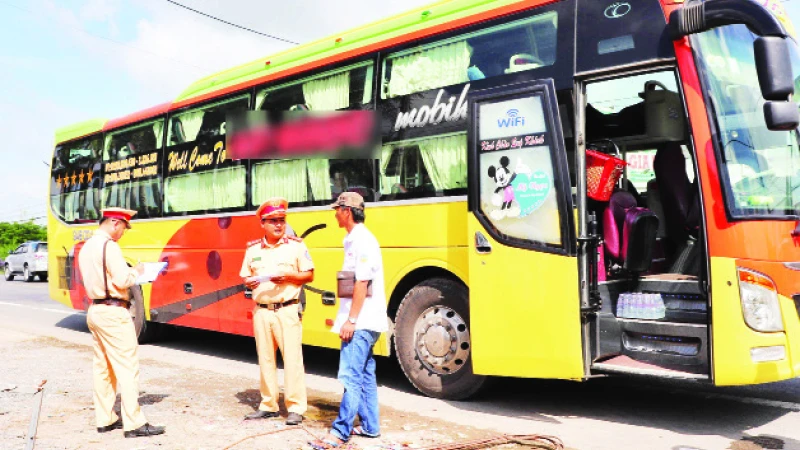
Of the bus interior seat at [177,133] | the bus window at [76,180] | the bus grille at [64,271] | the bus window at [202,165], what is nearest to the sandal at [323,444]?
the bus window at [202,165]

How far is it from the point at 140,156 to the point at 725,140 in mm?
8781

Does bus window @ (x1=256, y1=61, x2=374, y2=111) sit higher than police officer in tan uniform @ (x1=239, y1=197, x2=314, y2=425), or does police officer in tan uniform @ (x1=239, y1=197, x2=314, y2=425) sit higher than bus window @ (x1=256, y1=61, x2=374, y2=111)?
bus window @ (x1=256, y1=61, x2=374, y2=111)

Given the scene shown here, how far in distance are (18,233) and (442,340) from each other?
58.4m

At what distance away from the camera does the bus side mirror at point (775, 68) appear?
5.06m

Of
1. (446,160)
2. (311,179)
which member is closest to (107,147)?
(311,179)

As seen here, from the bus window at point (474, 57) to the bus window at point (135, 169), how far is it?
496 centimetres

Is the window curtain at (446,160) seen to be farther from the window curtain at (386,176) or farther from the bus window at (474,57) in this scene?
the bus window at (474,57)

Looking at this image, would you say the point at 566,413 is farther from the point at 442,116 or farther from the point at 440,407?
the point at 442,116

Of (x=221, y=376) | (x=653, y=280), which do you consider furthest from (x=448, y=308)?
(x=221, y=376)

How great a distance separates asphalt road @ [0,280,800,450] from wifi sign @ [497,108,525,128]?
2.38 m

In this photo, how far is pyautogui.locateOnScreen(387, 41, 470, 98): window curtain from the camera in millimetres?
6930

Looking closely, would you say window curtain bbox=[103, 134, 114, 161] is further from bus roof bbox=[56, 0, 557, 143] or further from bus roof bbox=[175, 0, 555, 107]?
bus roof bbox=[175, 0, 555, 107]

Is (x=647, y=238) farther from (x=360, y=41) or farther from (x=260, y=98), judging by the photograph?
(x=260, y=98)

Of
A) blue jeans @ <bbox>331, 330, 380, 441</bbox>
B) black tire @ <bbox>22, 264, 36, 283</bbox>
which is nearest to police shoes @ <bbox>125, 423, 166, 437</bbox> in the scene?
blue jeans @ <bbox>331, 330, 380, 441</bbox>
